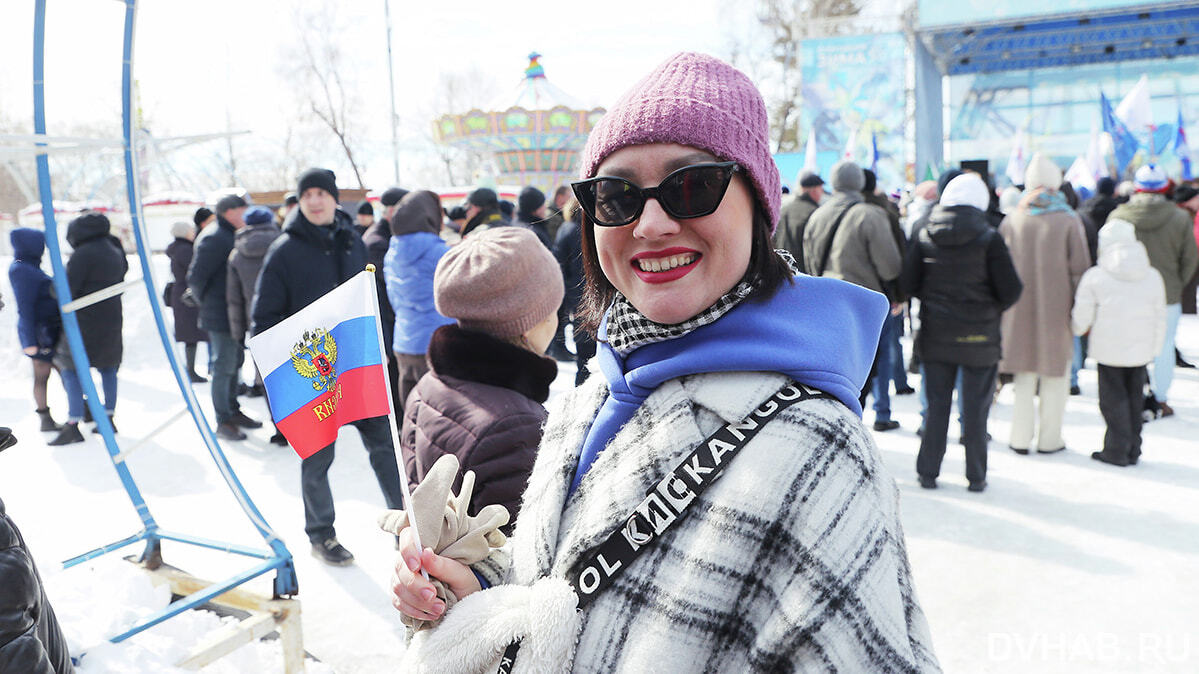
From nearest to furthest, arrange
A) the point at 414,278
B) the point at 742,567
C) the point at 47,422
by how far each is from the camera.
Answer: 1. the point at 742,567
2. the point at 414,278
3. the point at 47,422

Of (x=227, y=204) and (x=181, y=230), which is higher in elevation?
(x=227, y=204)

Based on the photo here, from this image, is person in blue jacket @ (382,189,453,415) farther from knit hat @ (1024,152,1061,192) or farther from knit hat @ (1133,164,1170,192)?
knit hat @ (1133,164,1170,192)

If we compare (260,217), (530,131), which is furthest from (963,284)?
(530,131)

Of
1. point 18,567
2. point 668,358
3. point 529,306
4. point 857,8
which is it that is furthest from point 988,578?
point 857,8

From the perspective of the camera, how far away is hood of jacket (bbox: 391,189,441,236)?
4.92 metres

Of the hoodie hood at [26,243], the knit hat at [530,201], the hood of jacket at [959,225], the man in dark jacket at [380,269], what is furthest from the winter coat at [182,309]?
the hood of jacket at [959,225]

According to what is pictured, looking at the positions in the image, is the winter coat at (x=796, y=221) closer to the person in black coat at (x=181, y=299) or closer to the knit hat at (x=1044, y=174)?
the knit hat at (x=1044, y=174)

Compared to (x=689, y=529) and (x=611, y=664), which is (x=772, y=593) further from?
(x=611, y=664)

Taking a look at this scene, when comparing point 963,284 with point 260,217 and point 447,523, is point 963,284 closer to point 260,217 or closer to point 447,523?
point 447,523

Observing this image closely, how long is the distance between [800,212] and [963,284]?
2.11 metres

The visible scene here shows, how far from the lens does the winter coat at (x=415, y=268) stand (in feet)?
15.8

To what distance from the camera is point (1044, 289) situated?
542cm

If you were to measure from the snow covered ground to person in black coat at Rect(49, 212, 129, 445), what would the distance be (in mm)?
349

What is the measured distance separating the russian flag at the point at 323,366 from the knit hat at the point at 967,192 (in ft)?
12.9
